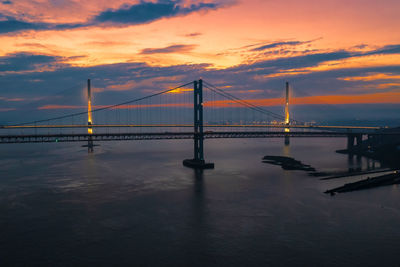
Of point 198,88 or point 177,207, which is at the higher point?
point 198,88

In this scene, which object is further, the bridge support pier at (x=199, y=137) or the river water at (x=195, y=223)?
the bridge support pier at (x=199, y=137)

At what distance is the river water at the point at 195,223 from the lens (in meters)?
17.4

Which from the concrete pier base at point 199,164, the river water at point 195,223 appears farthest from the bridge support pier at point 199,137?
the river water at point 195,223

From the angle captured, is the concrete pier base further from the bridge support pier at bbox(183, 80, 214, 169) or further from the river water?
the river water

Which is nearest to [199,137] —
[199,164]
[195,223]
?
[199,164]

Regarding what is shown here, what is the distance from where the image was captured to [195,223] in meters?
23.1

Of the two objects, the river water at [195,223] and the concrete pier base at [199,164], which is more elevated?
the concrete pier base at [199,164]

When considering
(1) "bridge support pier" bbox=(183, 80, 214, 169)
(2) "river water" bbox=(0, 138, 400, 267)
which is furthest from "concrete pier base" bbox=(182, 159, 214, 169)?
(2) "river water" bbox=(0, 138, 400, 267)

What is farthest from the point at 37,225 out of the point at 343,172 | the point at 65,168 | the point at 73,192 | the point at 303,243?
the point at 343,172

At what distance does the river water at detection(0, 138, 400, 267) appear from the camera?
57.1ft

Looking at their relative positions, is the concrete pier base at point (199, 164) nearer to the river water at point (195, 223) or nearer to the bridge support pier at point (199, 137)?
the bridge support pier at point (199, 137)

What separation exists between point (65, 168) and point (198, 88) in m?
26.8

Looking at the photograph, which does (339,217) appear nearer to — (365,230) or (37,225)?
(365,230)

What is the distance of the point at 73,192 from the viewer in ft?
107
